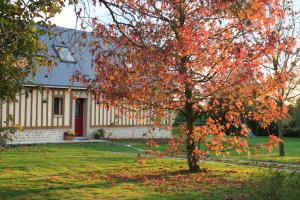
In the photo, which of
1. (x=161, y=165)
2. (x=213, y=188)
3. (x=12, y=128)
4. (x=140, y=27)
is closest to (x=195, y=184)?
(x=213, y=188)

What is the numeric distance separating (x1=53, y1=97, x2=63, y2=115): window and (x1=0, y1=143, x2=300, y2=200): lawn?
669 cm

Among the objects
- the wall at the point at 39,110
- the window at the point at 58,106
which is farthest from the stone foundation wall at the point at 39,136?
the window at the point at 58,106

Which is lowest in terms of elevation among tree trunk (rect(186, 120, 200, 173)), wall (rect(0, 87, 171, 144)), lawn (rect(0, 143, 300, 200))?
lawn (rect(0, 143, 300, 200))

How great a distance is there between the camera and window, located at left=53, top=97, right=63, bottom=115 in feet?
79.2

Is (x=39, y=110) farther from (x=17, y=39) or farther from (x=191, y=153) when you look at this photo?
(x=17, y=39)

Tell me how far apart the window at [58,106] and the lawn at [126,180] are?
21.9 feet

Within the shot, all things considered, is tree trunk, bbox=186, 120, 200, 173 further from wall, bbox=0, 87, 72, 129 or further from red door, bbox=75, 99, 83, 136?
Answer: red door, bbox=75, 99, 83, 136

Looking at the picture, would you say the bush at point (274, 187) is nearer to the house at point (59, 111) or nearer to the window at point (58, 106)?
the house at point (59, 111)

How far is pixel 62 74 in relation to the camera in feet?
80.0

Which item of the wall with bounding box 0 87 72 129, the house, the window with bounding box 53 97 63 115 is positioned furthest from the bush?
the window with bounding box 53 97 63 115

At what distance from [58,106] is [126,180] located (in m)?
13.0

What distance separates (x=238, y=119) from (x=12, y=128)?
7753 millimetres

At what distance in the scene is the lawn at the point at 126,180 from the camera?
32.7ft

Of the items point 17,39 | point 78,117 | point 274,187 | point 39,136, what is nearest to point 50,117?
point 39,136
